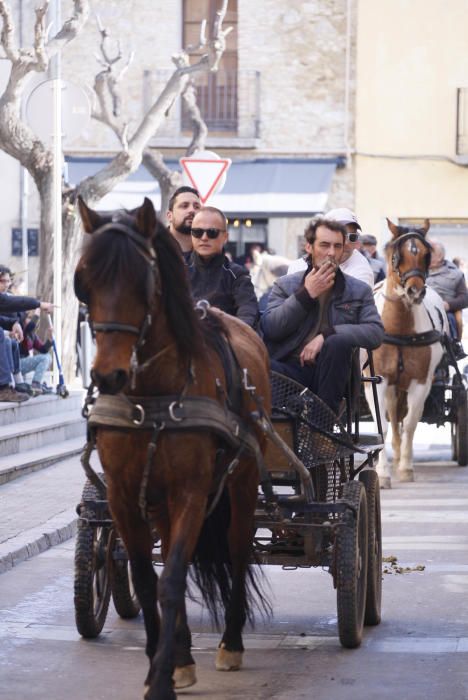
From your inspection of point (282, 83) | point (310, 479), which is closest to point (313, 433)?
point (310, 479)

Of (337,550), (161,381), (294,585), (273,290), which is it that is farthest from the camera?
(294,585)

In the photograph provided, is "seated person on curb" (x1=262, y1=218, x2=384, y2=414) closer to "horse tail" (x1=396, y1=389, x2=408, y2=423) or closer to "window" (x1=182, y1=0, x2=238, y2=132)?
"horse tail" (x1=396, y1=389, x2=408, y2=423)

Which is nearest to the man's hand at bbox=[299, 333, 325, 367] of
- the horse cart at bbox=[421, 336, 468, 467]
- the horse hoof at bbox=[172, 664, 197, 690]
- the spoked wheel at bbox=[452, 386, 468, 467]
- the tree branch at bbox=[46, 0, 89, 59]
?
the horse hoof at bbox=[172, 664, 197, 690]

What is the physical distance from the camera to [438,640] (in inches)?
278

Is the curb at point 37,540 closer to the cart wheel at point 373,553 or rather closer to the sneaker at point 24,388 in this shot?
the cart wheel at point 373,553

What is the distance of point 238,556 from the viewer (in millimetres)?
6590

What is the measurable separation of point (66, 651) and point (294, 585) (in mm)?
2167

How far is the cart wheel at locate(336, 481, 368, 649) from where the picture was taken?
264 inches

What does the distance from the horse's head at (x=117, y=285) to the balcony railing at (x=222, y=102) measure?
2857 cm

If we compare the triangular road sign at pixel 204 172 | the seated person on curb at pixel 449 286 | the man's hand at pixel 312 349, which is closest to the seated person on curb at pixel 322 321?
the man's hand at pixel 312 349

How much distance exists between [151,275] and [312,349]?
2.10 metres

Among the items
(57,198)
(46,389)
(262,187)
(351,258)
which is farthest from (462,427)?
(262,187)

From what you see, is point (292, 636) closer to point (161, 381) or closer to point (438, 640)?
point (438, 640)

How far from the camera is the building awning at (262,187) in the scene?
31.7 metres
